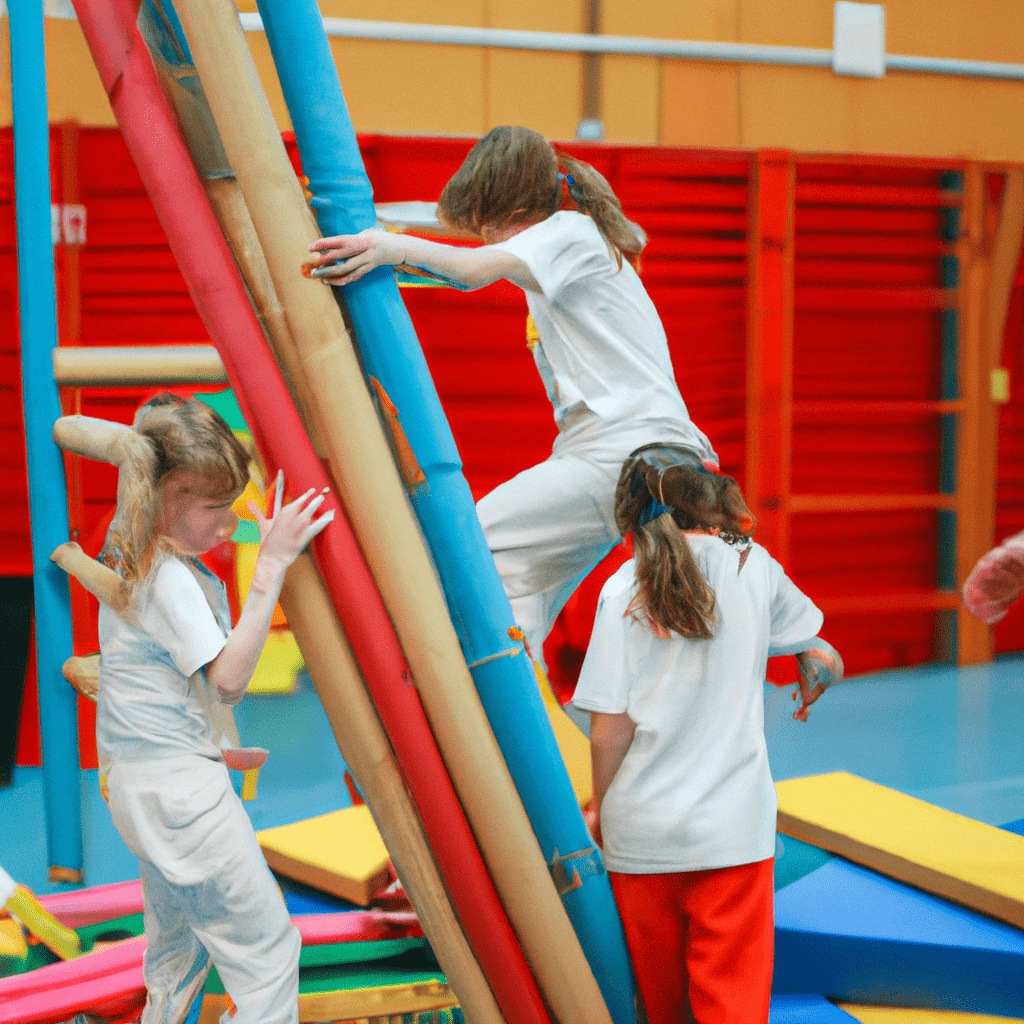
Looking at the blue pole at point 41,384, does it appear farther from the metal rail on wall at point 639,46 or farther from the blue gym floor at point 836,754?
the metal rail on wall at point 639,46

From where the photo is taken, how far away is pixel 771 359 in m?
4.02

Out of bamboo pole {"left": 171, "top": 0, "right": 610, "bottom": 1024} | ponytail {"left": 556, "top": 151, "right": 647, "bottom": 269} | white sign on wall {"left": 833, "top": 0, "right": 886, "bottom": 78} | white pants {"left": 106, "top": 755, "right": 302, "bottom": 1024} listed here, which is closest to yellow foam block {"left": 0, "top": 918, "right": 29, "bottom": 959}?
white pants {"left": 106, "top": 755, "right": 302, "bottom": 1024}

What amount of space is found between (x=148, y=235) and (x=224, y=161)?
2031mm

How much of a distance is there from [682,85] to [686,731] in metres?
3.11

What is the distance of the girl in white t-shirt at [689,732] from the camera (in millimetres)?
1369

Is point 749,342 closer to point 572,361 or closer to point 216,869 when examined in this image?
point 572,361

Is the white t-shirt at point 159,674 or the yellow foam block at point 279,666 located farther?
the yellow foam block at point 279,666

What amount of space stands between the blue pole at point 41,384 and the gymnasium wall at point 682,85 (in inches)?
60.5

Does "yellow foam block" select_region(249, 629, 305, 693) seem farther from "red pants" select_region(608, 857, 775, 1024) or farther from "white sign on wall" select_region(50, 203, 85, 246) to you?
"red pants" select_region(608, 857, 775, 1024)

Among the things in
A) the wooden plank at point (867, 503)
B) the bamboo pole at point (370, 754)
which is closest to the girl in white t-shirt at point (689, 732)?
the bamboo pole at point (370, 754)

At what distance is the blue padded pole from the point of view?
132 cm

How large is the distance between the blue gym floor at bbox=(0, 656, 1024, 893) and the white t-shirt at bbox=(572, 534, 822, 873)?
1340mm

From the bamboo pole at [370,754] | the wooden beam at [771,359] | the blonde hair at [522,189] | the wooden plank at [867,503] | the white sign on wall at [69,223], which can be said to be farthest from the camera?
the wooden plank at [867,503]

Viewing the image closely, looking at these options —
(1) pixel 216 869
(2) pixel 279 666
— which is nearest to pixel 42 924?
(1) pixel 216 869
